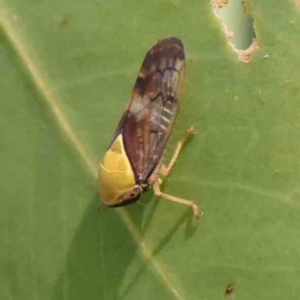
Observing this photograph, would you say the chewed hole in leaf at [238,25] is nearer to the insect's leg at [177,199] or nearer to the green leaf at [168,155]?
the green leaf at [168,155]

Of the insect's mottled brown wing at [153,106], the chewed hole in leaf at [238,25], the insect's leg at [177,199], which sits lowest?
the insect's leg at [177,199]

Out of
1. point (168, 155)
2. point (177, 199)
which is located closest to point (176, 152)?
point (168, 155)

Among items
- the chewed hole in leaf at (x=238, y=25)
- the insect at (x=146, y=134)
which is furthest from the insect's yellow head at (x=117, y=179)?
the chewed hole in leaf at (x=238, y=25)

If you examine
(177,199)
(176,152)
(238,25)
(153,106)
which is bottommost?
(177,199)

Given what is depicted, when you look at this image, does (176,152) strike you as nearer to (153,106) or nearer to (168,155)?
(168,155)

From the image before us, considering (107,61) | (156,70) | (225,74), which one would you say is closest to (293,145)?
(225,74)

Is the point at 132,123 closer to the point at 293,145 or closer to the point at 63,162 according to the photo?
the point at 63,162
